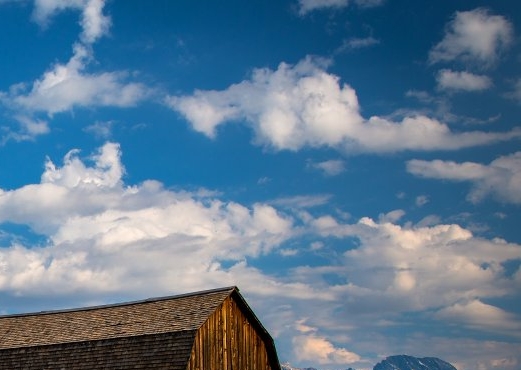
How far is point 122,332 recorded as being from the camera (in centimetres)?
3500

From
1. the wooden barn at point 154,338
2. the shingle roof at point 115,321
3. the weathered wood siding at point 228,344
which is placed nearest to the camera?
the wooden barn at point 154,338

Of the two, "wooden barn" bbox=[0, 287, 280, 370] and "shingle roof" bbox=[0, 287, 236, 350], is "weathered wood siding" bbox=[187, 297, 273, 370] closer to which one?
"wooden barn" bbox=[0, 287, 280, 370]

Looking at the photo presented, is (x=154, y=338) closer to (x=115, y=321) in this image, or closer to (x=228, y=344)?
(x=228, y=344)

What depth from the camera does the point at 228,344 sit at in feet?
115

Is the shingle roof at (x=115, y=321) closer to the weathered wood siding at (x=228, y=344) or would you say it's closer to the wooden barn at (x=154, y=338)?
the wooden barn at (x=154, y=338)

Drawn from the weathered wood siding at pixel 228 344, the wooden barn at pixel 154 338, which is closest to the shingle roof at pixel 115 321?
the wooden barn at pixel 154 338

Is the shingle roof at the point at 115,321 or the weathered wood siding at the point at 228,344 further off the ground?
the shingle roof at the point at 115,321

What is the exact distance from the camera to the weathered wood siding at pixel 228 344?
33.1m

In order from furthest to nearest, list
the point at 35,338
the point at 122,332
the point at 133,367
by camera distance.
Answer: the point at 35,338
the point at 122,332
the point at 133,367

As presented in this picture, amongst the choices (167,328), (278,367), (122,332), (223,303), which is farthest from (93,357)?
(278,367)

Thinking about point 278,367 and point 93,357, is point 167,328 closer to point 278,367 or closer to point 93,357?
point 93,357

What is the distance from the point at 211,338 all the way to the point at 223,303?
1.99m

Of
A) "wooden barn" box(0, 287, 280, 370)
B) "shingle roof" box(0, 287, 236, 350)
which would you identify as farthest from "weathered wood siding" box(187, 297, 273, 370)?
"shingle roof" box(0, 287, 236, 350)

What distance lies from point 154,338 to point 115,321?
13.8 ft
